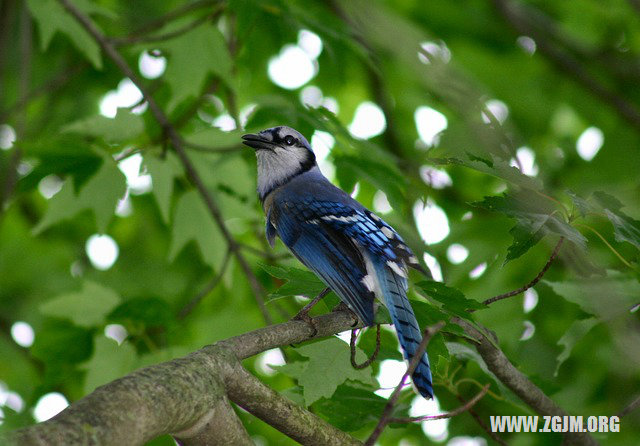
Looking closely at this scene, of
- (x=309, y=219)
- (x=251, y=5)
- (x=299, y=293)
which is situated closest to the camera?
(x=299, y=293)

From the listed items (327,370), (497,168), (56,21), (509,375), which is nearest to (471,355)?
(509,375)

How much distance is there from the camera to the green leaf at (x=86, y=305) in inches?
151

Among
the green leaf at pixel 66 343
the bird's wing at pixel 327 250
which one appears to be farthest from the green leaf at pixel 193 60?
the green leaf at pixel 66 343

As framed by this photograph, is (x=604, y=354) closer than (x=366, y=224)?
No

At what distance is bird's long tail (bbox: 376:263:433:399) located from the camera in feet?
7.86

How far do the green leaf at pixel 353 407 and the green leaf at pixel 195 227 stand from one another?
5.85 feet

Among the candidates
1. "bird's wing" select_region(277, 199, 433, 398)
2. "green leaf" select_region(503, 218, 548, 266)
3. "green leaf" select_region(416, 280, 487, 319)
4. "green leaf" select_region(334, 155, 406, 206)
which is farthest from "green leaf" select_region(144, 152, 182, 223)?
Result: "green leaf" select_region(503, 218, 548, 266)

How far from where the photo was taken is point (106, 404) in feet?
5.19

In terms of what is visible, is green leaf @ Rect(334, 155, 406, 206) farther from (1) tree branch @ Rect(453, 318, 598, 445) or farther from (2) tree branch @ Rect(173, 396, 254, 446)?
(2) tree branch @ Rect(173, 396, 254, 446)

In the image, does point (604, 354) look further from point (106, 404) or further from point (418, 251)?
point (106, 404)

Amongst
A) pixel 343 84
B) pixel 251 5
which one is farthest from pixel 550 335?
pixel 251 5

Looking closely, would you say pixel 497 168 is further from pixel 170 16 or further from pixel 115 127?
pixel 170 16

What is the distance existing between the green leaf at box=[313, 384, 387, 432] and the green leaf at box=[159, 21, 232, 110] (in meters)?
2.10

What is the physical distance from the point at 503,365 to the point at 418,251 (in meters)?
0.77
